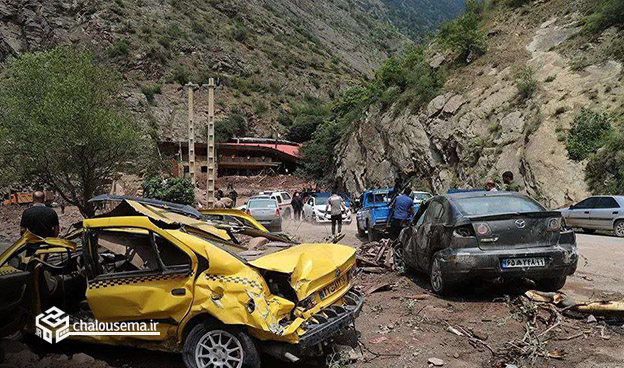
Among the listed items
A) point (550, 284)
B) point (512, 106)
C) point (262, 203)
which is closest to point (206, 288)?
point (550, 284)

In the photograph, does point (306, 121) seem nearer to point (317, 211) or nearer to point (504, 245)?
point (317, 211)

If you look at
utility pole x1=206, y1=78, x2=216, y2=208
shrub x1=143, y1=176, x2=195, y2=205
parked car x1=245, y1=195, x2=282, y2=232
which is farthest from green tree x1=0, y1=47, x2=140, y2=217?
shrub x1=143, y1=176, x2=195, y2=205

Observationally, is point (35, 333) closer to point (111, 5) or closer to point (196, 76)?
point (196, 76)

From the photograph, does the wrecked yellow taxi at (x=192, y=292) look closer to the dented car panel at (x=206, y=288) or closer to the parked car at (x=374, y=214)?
the dented car panel at (x=206, y=288)

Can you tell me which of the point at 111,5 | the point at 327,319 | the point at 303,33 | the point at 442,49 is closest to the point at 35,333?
the point at 327,319

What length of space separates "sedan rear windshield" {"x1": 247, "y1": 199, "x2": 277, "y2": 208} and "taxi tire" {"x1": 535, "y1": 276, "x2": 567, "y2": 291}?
14.6 m

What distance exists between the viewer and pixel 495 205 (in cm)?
643

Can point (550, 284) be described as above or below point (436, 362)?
above

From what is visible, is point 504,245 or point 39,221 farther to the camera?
point 39,221

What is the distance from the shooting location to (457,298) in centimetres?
636

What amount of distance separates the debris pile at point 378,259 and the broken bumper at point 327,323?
4.16 metres

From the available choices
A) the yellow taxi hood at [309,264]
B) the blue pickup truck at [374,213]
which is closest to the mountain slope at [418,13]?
the blue pickup truck at [374,213]
